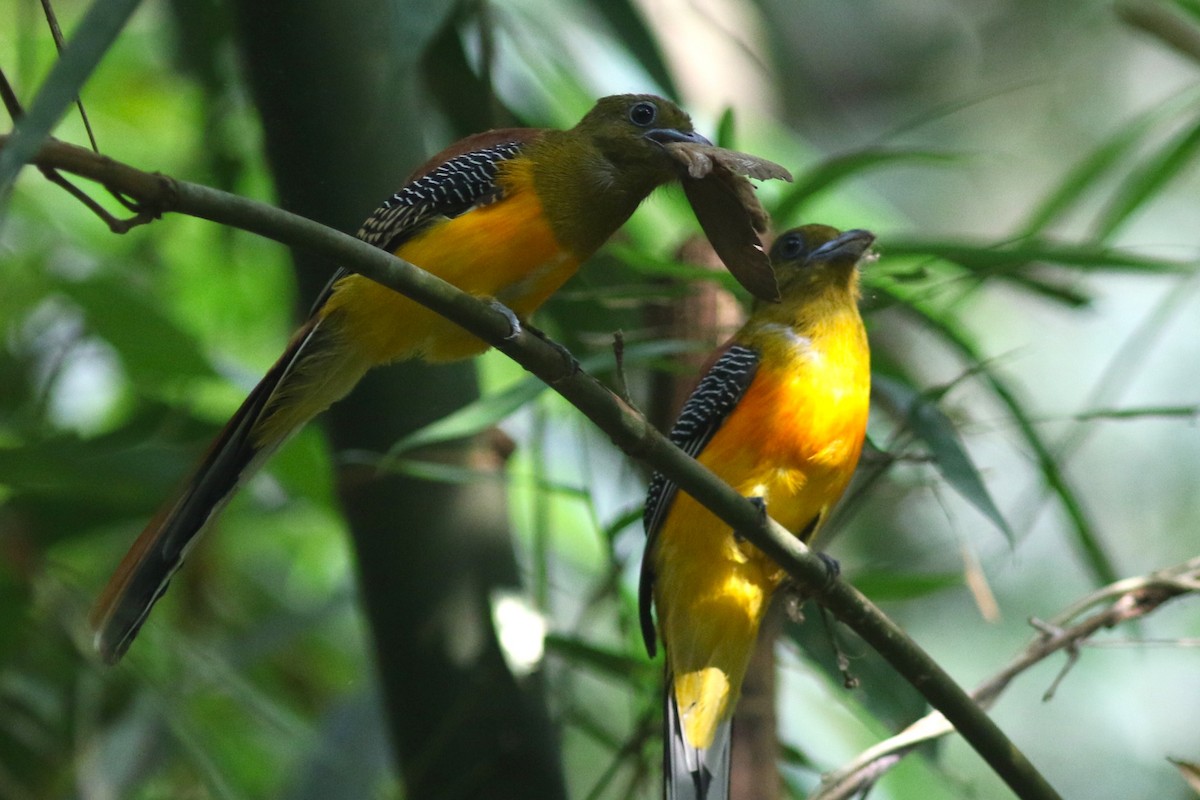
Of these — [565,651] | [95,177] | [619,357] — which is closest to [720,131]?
[619,357]

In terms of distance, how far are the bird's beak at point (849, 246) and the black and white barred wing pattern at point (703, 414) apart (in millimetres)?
330

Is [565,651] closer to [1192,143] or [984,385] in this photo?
[984,385]

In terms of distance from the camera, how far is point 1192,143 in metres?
3.54

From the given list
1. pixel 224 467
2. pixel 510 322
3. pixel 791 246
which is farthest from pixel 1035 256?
pixel 224 467

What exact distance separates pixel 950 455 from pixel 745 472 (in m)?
0.55

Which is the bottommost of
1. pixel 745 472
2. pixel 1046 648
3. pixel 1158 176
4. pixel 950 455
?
pixel 1046 648

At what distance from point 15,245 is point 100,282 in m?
1.16

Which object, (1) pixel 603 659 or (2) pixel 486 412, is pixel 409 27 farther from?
(1) pixel 603 659

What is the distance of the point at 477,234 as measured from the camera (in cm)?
256

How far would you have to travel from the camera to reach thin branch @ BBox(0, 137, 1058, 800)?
55.1 inches

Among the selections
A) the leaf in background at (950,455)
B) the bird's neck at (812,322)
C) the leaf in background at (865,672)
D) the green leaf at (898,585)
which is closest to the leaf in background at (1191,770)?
the leaf in background at (950,455)

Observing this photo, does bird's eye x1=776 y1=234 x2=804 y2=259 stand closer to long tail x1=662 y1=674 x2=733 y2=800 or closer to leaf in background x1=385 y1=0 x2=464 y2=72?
long tail x1=662 y1=674 x2=733 y2=800

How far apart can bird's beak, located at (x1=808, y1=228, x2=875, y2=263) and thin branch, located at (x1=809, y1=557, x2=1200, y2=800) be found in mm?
1076

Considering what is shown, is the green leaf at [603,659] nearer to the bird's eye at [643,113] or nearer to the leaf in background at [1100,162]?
the bird's eye at [643,113]
